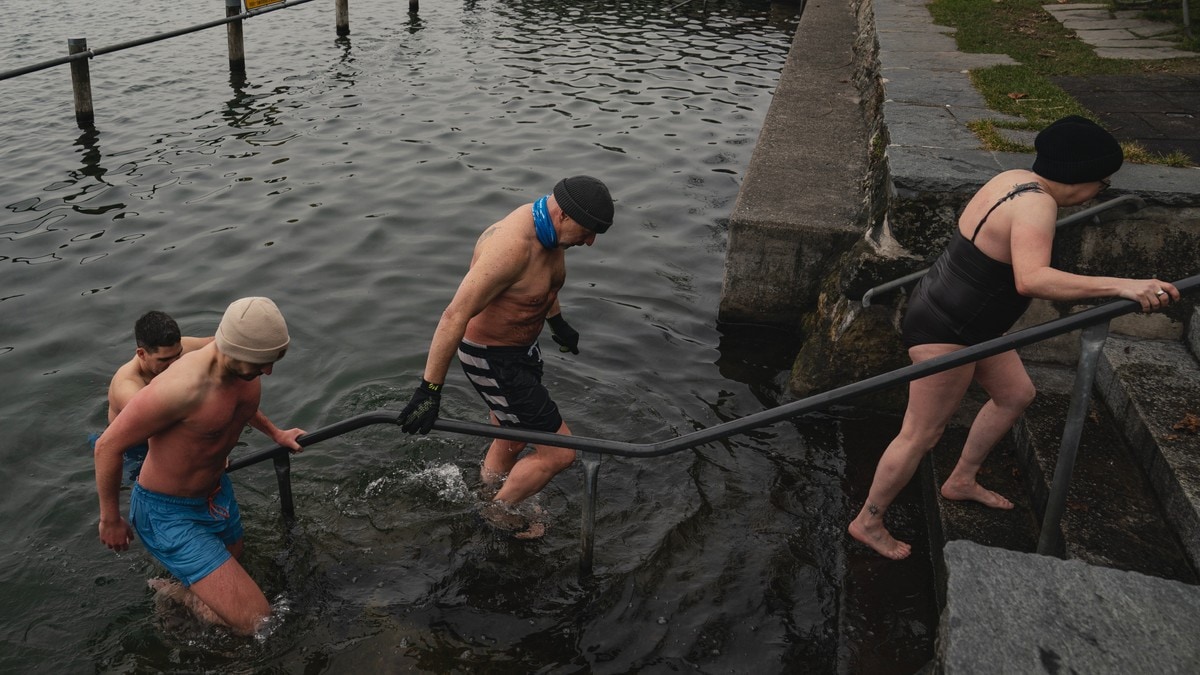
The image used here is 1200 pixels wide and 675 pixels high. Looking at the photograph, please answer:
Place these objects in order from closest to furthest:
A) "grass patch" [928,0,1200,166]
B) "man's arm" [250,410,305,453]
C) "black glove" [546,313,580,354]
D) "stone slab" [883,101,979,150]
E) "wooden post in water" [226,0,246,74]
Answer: "man's arm" [250,410,305,453] → "black glove" [546,313,580,354] → "stone slab" [883,101,979,150] → "grass patch" [928,0,1200,166] → "wooden post in water" [226,0,246,74]

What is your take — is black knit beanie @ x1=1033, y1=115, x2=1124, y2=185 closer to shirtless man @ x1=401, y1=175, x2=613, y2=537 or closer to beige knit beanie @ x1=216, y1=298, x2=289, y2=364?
shirtless man @ x1=401, y1=175, x2=613, y2=537

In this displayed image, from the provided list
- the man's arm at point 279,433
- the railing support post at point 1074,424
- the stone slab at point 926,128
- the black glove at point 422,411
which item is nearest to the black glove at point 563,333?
the black glove at point 422,411

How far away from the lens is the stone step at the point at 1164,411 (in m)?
3.66

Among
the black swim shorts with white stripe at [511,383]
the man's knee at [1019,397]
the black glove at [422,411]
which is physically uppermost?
the man's knee at [1019,397]

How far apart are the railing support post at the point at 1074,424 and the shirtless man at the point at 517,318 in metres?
1.90

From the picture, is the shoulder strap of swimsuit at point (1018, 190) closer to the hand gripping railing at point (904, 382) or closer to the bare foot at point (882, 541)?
the hand gripping railing at point (904, 382)

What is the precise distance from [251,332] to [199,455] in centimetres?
76

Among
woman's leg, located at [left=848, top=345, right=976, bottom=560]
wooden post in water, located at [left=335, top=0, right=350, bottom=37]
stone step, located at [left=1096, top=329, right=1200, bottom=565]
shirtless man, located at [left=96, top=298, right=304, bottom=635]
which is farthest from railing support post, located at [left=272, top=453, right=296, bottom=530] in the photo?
wooden post in water, located at [left=335, top=0, right=350, bottom=37]

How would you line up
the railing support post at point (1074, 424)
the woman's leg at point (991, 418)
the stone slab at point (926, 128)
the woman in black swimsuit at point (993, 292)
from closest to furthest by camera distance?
the railing support post at point (1074, 424)
the woman in black swimsuit at point (993, 292)
the woman's leg at point (991, 418)
the stone slab at point (926, 128)

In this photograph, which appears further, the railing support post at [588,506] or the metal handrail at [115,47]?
the metal handrail at [115,47]

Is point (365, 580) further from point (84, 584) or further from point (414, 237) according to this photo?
point (414, 237)

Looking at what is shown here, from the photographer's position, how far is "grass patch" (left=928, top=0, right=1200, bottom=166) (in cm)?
639

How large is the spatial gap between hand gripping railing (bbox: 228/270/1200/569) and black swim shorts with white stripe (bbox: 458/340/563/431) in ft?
1.89

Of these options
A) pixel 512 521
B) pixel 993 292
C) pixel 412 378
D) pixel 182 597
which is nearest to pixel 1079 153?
pixel 993 292
